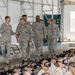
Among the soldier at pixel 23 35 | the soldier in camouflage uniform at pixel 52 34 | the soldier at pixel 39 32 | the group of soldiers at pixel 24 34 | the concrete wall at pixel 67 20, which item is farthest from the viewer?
the concrete wall at pixel 67 20

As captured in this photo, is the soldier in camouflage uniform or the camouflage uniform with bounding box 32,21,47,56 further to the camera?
the soldier in camouflage uniform

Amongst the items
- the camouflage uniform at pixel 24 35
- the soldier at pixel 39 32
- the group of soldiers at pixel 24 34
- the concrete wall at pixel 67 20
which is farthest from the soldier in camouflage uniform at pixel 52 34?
the concrete wall at pixel 67 20

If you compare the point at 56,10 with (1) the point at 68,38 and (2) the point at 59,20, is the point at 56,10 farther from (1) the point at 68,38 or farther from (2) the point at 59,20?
(1) the point at 68,38

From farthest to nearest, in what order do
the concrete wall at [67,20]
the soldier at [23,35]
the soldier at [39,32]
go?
the concrete wall at [67,20] → the soldier at [39,32] → the soldier at [23,35]

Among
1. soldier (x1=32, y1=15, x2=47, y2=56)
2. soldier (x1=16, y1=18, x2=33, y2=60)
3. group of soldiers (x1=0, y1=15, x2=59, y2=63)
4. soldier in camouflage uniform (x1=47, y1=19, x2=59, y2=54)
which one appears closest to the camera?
group of soldiers (x1=0, y1=15, x2=59, y2=63)

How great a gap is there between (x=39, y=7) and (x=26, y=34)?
7260mm

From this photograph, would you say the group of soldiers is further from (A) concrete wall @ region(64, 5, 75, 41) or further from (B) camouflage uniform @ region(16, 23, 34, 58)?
(A) concrete wall @ region(64, 5, 75, 41)

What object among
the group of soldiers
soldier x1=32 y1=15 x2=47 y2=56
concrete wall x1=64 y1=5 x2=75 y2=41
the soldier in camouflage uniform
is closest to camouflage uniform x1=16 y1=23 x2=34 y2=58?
the group of soldiers

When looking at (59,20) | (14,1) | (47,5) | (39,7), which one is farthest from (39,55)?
(59,20)

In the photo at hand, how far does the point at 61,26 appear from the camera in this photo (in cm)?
2008

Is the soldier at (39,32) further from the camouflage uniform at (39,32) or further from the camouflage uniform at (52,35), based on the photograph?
the camouflage uniform at (52,35)

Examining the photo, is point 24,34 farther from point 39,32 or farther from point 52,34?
point 52,34

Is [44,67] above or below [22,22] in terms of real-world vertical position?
below

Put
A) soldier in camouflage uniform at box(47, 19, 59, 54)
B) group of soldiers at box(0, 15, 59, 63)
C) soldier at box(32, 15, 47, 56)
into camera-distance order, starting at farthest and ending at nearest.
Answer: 1. soldier in camouflage uniform at box(47, 19, 59, 54)
2. soldier at box(32, 15, 47, 56)
3. group of soldiers at box(0, 15, 59, 63)
